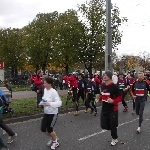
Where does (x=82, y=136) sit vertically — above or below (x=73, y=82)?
below

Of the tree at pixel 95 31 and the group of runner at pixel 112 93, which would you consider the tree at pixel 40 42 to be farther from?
the group of runner at pixel 112 93

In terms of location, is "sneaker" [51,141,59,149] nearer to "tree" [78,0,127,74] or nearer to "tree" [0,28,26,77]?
"tree" [78,0,127,74]

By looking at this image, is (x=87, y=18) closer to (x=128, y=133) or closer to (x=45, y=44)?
(x=45, y=44)

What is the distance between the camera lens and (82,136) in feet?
27.0

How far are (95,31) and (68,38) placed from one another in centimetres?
365

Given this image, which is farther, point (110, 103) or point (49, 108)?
point (110, 103)

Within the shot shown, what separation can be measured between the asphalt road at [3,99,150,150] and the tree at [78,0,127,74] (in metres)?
24.3

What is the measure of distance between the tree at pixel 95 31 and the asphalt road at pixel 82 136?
24.3 m

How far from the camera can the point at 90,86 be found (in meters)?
12.7

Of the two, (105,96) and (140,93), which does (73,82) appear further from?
(105,96)

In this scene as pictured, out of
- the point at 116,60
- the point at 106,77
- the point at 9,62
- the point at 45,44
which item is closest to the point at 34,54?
the point at 45,44

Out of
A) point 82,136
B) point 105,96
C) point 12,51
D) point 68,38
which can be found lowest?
point 82,136

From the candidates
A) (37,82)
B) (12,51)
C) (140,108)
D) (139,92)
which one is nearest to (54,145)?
(140,108)

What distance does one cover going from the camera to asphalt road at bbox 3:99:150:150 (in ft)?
23.2
